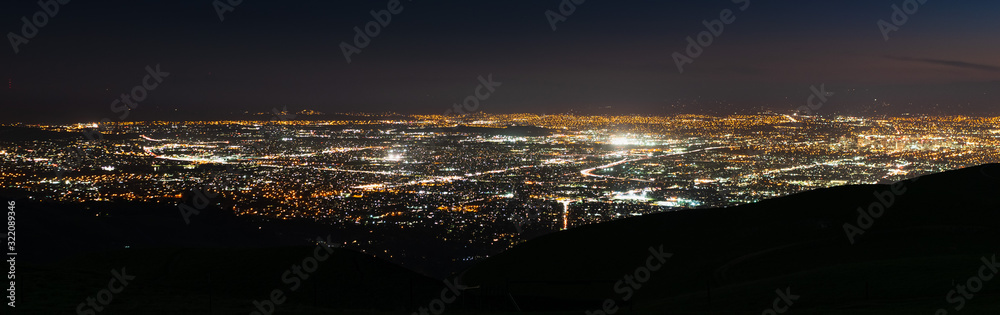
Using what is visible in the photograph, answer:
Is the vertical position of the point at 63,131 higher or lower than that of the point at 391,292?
higher

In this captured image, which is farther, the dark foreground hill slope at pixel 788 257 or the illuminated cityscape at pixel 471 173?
the illuminated cityscape at pixel 471 173

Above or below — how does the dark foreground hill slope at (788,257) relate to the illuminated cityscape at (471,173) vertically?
below

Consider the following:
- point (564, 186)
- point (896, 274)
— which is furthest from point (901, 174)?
point (896, 274)

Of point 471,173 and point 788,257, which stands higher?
point 471,173

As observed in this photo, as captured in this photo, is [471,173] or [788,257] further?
[471,173]

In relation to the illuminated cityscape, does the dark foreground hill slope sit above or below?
below

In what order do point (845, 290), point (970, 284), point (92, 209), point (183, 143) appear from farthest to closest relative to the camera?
point (183, 143) < point (92, 209) < point (845, 290) < point (970, 284)

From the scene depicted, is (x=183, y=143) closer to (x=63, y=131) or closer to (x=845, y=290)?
(x=63, y=131)

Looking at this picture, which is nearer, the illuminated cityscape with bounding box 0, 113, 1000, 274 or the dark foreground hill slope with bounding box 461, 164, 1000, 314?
the dark foreground hill slope with bounding box 461, 164, 1000, 314
